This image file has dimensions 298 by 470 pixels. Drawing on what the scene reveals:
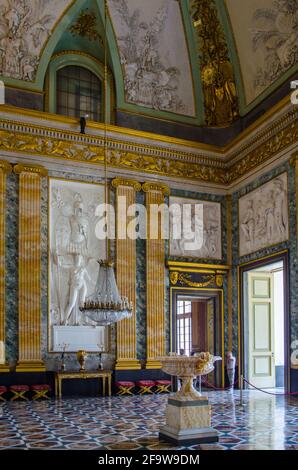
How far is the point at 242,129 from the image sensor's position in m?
16.1

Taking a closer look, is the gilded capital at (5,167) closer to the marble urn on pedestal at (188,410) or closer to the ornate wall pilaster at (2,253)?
the ornate wall pilaster at (2,253)

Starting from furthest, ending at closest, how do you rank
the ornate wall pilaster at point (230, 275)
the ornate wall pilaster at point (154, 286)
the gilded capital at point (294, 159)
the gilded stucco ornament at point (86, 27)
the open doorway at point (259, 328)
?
the ornate wall pilaster at point (230, 275) < the open doorway at point (259, 328) < the gilded stucco ornament at point (86, 27) < the ornate wall pilaster at point (154, 286) < the gilded capital at point (294, 159)

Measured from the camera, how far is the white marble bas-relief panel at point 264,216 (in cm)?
1387

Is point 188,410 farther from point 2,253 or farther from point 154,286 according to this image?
point 154,286

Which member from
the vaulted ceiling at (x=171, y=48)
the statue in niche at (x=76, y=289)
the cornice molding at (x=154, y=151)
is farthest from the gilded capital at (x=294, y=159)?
the statue in niche at (x=76, y=289)

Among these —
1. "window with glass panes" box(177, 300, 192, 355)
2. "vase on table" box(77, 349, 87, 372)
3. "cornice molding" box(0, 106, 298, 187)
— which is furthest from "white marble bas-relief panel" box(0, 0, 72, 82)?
"window with glass panes" box(177, 300, 192, 355)

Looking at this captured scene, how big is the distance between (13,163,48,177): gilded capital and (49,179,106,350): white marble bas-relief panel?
349mm

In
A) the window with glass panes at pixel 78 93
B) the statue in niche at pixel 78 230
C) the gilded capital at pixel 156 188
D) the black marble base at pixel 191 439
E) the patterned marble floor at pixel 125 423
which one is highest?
the window with glass panes at pixel 78 93

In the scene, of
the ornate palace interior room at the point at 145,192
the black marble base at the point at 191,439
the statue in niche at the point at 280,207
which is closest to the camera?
the black marble base at the point at 191,439

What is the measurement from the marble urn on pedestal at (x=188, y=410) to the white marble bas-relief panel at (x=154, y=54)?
9575mm

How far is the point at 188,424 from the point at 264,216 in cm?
798

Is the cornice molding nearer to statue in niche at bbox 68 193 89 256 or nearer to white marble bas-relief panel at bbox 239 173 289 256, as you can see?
white marble bas-relief panel at bbox 239 173 289 256

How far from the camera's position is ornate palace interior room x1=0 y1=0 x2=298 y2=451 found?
13.6 m
